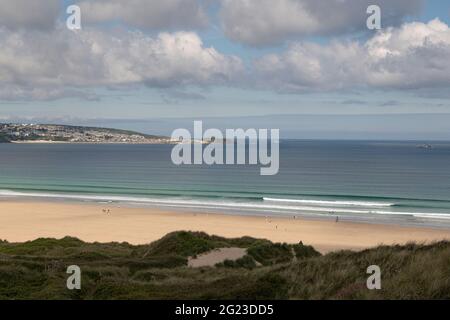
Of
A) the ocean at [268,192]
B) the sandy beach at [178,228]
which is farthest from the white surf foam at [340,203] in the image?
the sandy beach at [178,228]

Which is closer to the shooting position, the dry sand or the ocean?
the dry sand

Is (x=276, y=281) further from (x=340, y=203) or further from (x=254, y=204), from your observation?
(x=340, y=203)

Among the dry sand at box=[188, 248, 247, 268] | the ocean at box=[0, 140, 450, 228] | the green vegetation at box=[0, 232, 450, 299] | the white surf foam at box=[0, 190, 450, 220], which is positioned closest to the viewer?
the green vegetation at box=[0, 232, 450, 299]

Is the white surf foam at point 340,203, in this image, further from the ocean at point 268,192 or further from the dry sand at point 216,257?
the dry sand at point 216,257

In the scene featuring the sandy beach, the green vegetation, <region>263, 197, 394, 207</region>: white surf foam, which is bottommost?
the sandy beach

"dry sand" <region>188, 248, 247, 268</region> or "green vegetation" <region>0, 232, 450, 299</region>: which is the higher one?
"green vegetation" <region>0, 232, 450, 299</region>

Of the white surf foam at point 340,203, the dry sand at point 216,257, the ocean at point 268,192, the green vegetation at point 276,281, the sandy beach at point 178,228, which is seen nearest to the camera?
the green vegetation at point 276,281

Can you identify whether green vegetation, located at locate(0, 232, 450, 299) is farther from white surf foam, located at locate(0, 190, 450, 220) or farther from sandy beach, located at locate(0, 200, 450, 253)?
white surf foam, located at locate(0, 190, 450, 220)

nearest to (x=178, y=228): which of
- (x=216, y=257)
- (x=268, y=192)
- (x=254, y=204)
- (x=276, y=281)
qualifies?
(x=254, y=204)

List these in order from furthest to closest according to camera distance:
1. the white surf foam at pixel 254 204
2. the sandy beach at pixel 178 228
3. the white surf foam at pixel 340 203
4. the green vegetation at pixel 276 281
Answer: the white surf foam at pixel 340 203 < the white surf foam at pixel 254 204 < the sandy beach at pixel 178 228 < the green vegetation at pixel 276 281

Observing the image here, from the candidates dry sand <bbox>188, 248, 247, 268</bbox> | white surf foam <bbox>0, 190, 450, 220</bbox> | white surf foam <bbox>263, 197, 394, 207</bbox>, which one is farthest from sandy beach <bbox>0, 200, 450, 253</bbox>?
white surf foam <bbox>263, 197, 394, 207</bbox>
